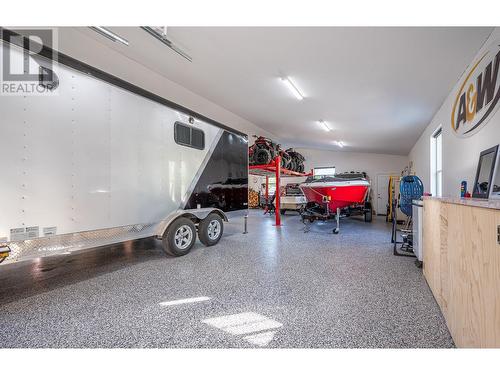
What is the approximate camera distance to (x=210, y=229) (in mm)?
4898

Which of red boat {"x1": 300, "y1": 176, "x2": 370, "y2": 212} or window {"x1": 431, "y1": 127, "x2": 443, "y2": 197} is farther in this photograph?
red boat {"x1": 300, "y1": 176, "x2": 370, "y2": 212}

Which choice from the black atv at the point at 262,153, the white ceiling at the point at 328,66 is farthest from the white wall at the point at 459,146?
the black atv at the point at 262,153

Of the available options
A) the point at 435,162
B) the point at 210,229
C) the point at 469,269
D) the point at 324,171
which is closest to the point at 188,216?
the point at 210,229

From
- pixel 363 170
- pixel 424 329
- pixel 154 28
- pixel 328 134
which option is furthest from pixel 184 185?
pixel 363 170

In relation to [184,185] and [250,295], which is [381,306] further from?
[184,185]

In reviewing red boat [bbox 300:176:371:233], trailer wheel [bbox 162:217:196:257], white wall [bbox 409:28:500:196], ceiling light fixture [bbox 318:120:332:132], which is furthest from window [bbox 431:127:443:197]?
trailer wheel [bbox 162:217:196:257]

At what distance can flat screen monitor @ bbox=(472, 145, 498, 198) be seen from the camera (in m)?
2.31

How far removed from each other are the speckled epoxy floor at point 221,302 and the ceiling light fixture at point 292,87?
12.3ft

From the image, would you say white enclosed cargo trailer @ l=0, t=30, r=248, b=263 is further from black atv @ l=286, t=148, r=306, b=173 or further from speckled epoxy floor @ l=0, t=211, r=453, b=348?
black atv @ l=286, t=148, r=306, b=173

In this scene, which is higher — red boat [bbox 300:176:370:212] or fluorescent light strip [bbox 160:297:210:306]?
red boat [bbox 300:176:370:212]

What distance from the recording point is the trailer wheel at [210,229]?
4.70 metres

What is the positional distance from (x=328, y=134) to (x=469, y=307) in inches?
361

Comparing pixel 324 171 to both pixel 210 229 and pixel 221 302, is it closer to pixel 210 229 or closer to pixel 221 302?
pixel 210 229

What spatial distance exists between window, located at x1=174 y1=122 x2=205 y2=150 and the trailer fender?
1.20 meters
